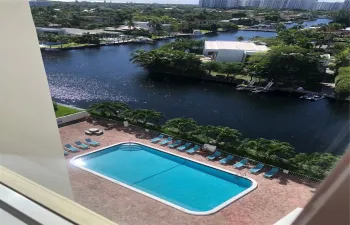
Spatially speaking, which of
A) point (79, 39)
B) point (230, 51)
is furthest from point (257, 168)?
point (79, 39)

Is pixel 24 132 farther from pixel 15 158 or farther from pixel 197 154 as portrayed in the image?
pixel 197 154

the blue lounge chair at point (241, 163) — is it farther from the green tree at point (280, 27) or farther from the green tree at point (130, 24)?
the green tree at point (130, 24)

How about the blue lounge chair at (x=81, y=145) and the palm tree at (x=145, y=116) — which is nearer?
the blue lounge chair at (x=81, y=145)

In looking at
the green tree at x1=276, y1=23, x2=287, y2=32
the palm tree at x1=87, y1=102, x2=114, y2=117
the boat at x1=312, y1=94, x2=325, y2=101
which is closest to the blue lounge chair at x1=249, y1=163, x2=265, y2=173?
the palm tree at x1=87, y1=102, x2=114, y2=117

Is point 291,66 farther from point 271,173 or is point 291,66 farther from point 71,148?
point 71,148

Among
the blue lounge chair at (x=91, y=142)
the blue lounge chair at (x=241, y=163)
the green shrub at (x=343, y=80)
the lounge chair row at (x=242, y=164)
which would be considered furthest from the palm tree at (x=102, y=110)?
the green shrub at (x=343, y=80)

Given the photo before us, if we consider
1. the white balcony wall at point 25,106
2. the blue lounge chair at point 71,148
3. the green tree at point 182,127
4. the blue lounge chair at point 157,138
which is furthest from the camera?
the green tree at point 182,127

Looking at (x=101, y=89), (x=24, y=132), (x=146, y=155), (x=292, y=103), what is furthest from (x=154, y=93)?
(x=24, y=132)
